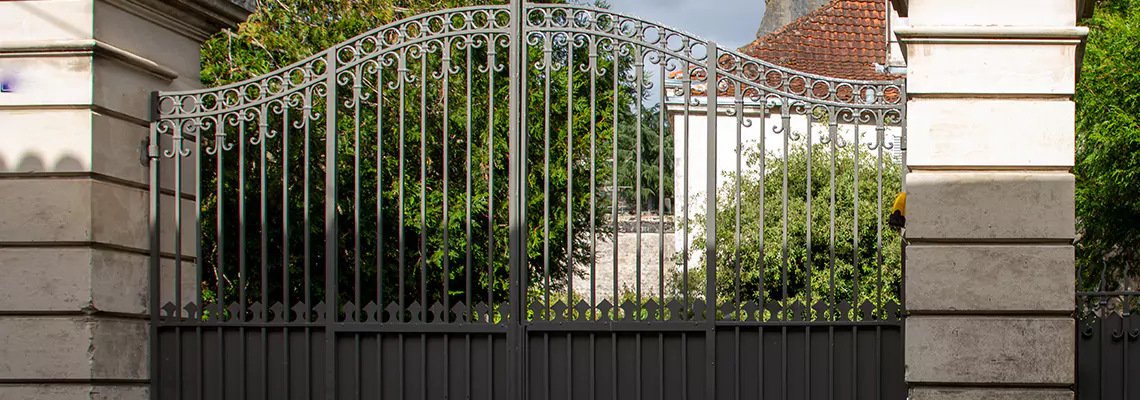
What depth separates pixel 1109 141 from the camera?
47.0 feet

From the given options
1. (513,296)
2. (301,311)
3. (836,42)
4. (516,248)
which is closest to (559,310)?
(513,296)

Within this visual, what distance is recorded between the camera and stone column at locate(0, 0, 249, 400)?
21.0ft

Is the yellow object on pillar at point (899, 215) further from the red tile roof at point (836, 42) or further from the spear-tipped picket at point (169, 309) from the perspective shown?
the red tile roof at point (836, 42)

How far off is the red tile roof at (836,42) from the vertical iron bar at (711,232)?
45.0 feet

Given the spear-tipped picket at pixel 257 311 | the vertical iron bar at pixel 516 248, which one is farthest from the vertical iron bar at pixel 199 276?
the vertical iron bar at pixel 516 248

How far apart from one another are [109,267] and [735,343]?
3.38 metres

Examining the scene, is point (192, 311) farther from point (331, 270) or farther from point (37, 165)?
point (37, 165)

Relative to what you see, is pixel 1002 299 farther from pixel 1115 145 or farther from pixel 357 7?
pixel 357 7

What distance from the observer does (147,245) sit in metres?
6.81

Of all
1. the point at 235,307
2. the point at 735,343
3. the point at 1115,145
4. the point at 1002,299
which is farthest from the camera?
the point at 1115,145

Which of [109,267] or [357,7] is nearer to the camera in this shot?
[109,267]

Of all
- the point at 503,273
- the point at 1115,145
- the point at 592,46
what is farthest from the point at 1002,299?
the point at 503,273

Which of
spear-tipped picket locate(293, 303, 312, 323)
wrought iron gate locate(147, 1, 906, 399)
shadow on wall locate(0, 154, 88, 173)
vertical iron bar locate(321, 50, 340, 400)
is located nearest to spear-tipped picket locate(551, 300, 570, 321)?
wrought iron gate locate(147, 1, 906, 399)

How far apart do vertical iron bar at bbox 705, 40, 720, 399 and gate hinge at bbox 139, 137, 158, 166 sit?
10.1 ft
